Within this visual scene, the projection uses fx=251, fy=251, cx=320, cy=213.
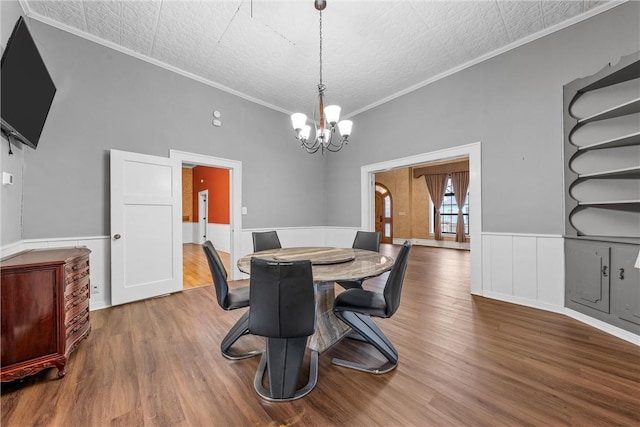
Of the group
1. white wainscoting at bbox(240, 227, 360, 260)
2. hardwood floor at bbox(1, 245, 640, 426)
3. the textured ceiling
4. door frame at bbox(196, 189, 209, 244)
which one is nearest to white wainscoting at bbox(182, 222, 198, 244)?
door frame at bbox(196, 189, 209, 244)

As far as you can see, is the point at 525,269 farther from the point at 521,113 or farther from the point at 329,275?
the point at 329,275

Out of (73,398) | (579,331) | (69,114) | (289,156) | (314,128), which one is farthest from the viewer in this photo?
(314,128)

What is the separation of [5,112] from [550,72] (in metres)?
5.10

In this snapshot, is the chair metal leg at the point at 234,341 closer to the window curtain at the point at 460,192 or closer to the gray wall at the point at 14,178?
the gray wall at the point at 14,178

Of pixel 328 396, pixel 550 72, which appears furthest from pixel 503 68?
pixel 328 396

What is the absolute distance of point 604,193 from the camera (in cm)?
261

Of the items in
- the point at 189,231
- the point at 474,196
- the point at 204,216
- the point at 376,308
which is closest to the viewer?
the point at 376,308

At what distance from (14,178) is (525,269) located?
217 inches

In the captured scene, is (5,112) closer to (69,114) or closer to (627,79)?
(69,114)

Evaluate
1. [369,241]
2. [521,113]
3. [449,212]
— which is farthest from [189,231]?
[521,113]

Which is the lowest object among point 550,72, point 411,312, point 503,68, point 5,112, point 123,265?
point 411,312

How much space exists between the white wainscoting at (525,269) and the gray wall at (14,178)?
16.6 ft

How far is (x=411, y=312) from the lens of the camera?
289 centimetres

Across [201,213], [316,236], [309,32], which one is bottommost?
[316,236]
